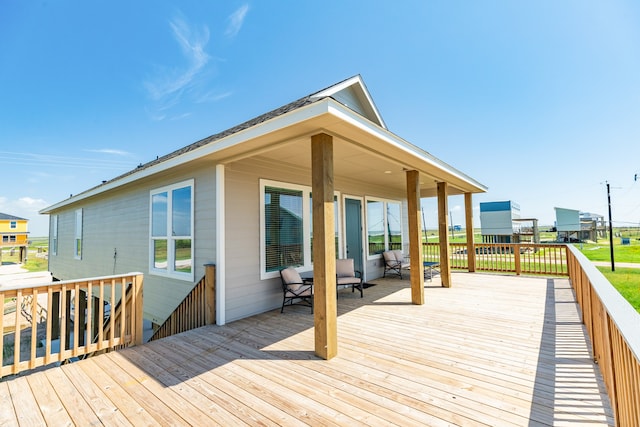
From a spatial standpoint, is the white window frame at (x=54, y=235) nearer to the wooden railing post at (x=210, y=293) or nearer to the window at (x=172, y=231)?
the window at (x=172, y=231)

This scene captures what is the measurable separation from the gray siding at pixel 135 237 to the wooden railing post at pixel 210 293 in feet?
0.70

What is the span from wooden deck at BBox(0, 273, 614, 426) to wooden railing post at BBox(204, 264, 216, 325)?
28 centimetres

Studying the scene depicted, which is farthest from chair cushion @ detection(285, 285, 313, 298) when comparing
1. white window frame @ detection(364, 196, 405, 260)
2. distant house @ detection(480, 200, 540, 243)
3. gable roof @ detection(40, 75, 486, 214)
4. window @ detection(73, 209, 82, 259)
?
distant house @ detection(480, 200, 540, 243)

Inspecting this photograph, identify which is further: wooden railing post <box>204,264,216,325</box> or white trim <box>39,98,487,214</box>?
wooden railing post <box>204,264,216,325</box>

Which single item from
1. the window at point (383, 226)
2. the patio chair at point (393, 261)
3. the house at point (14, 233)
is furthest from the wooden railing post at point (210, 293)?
the house at point (14, 233)

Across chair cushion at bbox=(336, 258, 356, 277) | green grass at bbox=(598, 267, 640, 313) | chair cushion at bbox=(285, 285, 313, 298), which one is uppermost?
chair cushion at bbox=(336, 258, 356, 277)

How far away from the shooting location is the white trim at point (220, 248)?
14.1 feet

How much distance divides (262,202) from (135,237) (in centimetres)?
355

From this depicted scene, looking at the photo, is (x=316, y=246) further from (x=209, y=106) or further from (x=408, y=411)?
(x=209, y=106)

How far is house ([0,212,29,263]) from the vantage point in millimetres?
26094

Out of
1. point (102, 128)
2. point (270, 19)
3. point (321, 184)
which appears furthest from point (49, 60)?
point (321, 184)

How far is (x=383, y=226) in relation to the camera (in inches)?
332

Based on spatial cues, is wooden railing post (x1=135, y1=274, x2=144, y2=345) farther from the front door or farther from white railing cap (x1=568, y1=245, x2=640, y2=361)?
the front door

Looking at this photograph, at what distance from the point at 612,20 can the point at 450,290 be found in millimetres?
6816
